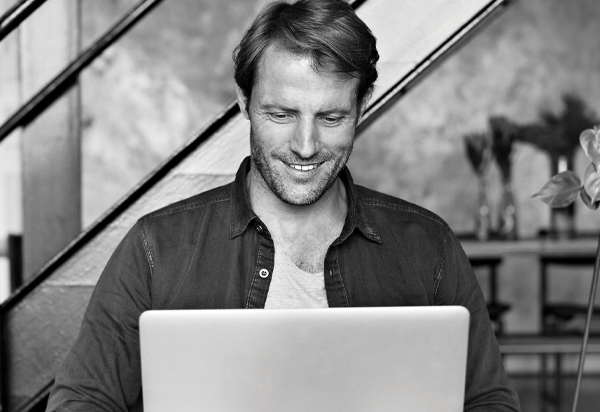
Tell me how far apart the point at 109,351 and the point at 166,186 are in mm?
710

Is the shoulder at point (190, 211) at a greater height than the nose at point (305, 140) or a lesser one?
lesser

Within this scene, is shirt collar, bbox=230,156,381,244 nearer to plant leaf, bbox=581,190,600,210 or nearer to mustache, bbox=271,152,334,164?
mustache, bbox=271,152,334,164

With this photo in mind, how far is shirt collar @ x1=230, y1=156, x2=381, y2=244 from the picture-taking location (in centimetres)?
168

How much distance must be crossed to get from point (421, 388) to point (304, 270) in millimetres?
575

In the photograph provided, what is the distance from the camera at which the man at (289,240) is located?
1.52 meters

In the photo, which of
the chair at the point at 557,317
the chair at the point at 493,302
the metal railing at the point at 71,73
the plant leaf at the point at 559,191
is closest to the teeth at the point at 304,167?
the plant leaf at the point at 559,191

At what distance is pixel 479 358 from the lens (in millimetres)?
1550

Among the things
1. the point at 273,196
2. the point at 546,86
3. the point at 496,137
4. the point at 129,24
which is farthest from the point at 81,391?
the point at 546,86

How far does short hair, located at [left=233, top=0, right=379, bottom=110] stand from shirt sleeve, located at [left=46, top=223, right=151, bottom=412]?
45 cm

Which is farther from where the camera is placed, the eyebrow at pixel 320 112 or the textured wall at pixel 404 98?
the textured wall at pixel 404 98

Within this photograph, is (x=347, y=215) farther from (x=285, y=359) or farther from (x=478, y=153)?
(x=478, y=153)

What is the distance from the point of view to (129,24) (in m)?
2.08

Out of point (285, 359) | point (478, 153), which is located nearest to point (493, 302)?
point (478, 153)

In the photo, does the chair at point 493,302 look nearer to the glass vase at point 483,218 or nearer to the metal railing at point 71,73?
the glass vase at point 483,218
